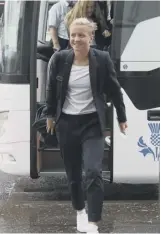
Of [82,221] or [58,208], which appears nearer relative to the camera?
[82,221]

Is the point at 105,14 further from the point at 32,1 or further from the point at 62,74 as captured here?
the point at 62,74

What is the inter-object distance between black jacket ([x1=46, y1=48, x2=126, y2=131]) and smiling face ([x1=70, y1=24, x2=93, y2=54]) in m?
0.08

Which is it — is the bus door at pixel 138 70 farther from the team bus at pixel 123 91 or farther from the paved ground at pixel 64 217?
the paved ground at pixel 64 217

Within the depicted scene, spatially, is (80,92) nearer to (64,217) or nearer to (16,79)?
(16,79)

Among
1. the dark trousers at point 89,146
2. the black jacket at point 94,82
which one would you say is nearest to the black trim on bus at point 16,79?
the black jacket at point 94,82

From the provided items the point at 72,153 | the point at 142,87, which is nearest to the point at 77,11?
the point at 142,87

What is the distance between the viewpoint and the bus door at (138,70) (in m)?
5.09

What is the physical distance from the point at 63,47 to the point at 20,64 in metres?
0.66

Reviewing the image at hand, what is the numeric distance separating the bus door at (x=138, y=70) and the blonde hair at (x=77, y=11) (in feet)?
1.21

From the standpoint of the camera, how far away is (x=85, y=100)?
13.6 ft

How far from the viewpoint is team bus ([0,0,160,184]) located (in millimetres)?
5094

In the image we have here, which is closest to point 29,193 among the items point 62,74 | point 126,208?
point 126,208

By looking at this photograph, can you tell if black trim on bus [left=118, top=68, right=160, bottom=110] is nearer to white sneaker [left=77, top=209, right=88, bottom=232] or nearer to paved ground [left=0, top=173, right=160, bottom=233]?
paved ground [left=0, top=173, right=160, bottom=233]

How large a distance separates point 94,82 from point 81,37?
38 cm
